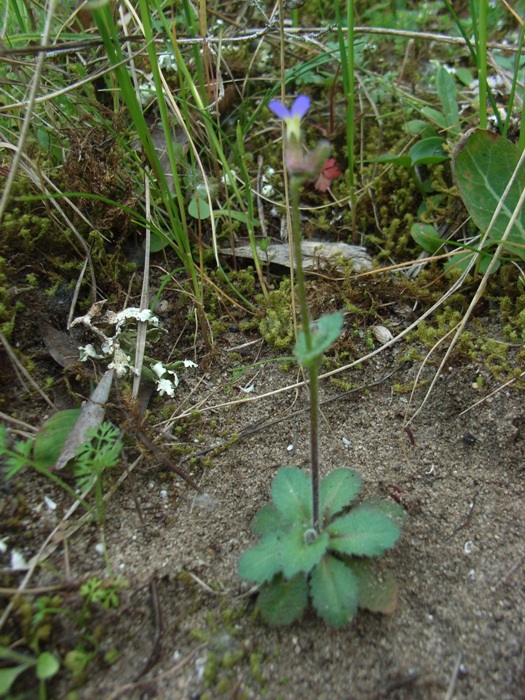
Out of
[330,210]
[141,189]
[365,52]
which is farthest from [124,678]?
[365,52]

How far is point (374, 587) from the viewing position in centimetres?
127

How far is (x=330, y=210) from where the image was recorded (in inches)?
86.7

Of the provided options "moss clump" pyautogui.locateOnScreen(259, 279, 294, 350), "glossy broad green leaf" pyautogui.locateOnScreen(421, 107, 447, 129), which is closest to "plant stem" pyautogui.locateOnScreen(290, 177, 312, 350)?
"moss clump" pyautogui.locateOnScreen(259, 279, 294, 350)

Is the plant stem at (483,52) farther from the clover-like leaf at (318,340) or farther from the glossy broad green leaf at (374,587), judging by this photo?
the glossy broad green leaf at (374,587)

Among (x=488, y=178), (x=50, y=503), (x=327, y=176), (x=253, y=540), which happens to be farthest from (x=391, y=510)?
(x=327, y=176)

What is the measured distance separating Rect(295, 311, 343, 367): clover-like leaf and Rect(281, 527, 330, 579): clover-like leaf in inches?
17.1

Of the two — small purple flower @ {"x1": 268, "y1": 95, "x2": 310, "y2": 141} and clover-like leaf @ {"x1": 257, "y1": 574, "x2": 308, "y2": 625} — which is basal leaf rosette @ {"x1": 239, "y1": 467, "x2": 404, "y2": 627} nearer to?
clover-like leaf @ {"x1": 257, "y1": 574, "x2": 308, "y2": 625}

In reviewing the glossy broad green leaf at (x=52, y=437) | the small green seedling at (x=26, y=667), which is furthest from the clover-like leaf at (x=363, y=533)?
the glossy broad green leaf at (x=52, y=437)

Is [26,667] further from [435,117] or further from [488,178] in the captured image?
[435,117]

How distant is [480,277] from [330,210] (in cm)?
66

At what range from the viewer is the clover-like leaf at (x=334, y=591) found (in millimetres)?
1182

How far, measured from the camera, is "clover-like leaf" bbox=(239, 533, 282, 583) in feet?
3.97

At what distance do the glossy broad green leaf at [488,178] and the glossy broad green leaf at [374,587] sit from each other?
1.13 meters

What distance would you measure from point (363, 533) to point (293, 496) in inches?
7.6
